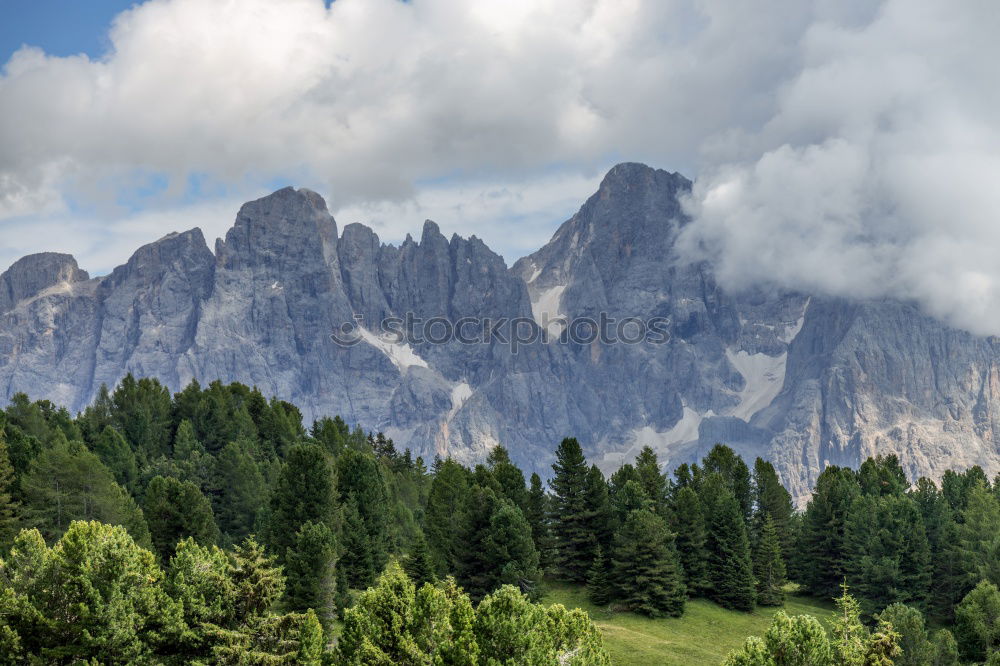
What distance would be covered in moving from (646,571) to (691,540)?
9.77 m

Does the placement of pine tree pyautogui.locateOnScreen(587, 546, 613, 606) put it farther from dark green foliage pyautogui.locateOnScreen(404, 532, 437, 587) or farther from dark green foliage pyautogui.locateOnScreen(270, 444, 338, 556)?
dark green foliage pyautogui.locateOnScreen(270, 444, 338, 556)

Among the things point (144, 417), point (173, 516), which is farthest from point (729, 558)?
point (144, 417)

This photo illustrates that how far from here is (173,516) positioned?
67688 mm

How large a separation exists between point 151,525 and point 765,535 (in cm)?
6029

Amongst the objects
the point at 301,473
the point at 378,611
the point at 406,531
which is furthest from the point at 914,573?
the point at 378,611

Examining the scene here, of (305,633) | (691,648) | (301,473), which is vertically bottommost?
(691,648)

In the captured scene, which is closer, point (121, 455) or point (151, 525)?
point (151, 525)

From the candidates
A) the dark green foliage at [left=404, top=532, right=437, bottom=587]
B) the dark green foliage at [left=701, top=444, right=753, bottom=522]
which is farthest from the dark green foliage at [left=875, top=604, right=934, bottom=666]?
the dark green foliage at [left=701, top=444, right=753, bottom=522]

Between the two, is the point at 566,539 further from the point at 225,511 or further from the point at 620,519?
the point at 225,511

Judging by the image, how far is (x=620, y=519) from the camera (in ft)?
278

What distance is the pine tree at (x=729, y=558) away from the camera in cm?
8612

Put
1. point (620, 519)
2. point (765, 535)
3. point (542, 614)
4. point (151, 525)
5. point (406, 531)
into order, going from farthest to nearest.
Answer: point (406, 531) < point (765, 535) < point (620, 519) < point (151, 525) < point (542, 614)

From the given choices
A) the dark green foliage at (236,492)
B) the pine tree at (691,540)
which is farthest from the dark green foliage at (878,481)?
the dark green foliage at (236,492)

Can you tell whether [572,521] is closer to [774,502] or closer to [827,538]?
[774,502]
